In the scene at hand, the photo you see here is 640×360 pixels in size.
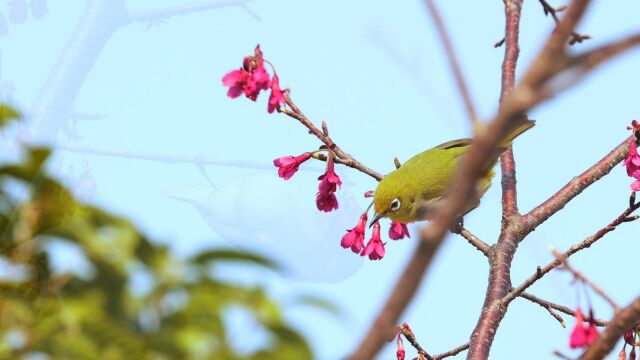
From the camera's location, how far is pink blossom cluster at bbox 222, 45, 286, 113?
2.61 meters

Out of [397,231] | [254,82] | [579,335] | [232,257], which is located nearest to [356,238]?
[397,231]

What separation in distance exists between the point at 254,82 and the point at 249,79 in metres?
0.02

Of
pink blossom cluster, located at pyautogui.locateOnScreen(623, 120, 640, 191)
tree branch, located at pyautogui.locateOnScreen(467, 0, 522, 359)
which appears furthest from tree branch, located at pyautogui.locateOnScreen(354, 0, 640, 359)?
pink blossom cluster, located at pyautogui.locateOnScreen(623, 120, 640, 191)

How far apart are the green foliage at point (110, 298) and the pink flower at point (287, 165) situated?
7.27 ft

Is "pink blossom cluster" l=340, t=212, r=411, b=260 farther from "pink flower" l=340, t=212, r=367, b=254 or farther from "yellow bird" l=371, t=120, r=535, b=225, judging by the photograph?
"yellow bird" l=371, t=120, r=535, b=225

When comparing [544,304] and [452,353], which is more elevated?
[544,304]

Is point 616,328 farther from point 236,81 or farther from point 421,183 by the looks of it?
point 421,183

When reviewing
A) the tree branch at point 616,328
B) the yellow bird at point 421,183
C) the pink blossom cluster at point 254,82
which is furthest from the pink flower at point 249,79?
the tree branch at point 616,328

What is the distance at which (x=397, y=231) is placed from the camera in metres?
3.35

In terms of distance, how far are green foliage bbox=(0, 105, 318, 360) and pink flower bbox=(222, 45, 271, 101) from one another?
199 cm

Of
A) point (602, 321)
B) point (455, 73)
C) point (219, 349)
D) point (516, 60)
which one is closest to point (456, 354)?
point (602, 321)

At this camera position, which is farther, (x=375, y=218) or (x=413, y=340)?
(x=375, y=218)

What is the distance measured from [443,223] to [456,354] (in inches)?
83.9

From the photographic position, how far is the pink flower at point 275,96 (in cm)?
262
